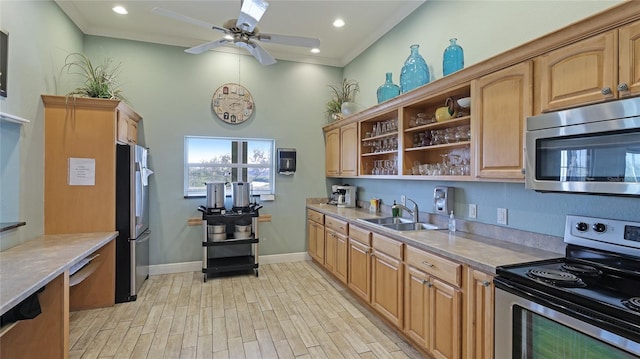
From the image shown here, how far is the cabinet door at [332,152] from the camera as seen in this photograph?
15.3ft

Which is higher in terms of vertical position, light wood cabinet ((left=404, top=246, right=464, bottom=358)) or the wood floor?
light wood cabinet ((left=404, top=246, right=464, bottom=358))

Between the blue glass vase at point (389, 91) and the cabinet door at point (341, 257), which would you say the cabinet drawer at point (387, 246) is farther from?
the blue glass vase at point (389, 91)

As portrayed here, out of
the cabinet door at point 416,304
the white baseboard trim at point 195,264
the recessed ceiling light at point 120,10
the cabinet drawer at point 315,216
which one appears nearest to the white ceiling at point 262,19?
the recessed ceiling light at point 120,10

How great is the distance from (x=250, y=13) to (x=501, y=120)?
80.5 inches

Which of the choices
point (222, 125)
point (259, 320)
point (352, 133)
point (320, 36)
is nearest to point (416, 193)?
point (352, 133)

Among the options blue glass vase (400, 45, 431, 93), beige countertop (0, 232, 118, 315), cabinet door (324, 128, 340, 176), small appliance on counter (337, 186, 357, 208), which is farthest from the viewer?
cabinet door (324, 128, 340, 176)

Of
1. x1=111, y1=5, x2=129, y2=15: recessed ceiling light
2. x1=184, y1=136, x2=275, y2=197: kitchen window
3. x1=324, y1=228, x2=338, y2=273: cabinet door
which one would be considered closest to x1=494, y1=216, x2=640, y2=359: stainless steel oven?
x1=324, y1=228, x2=338, y2=273: cabinet door

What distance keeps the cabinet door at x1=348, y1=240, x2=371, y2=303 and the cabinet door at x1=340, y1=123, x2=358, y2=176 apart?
1150 millimetres

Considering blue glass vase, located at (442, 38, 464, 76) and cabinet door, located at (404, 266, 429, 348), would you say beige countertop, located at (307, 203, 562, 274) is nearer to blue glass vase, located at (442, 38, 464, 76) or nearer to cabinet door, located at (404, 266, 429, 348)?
cabinet door, located at (404, 266, 429, 348)

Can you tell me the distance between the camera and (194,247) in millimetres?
4543

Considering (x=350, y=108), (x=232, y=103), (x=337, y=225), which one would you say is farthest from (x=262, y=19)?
(x=337, y=225)

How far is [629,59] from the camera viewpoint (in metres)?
1.43

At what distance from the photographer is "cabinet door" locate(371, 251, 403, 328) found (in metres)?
2.58

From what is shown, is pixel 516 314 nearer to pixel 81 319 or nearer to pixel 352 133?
pixel 352 133
